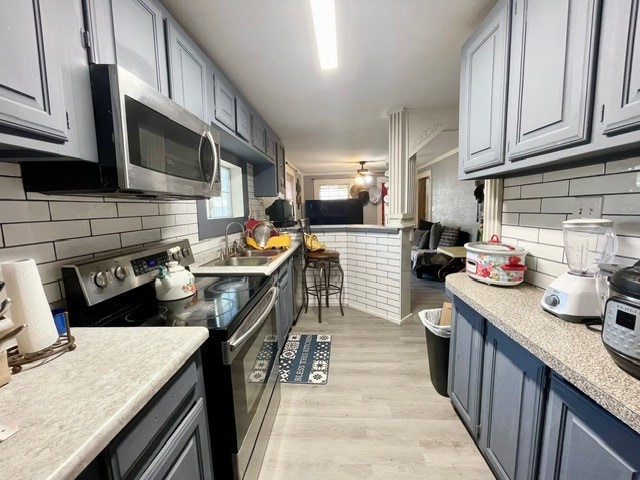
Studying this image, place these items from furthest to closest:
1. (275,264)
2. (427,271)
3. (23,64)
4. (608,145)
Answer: (427,271), (275,264), (608,145), (23,64)

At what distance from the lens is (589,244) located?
1.09 meters

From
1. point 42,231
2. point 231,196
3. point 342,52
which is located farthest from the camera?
point 231,196

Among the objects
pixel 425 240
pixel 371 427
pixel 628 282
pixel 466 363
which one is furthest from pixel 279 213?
pixel 425 240

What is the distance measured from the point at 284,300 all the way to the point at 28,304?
1.76 metres

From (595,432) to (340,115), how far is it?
2.92 meters

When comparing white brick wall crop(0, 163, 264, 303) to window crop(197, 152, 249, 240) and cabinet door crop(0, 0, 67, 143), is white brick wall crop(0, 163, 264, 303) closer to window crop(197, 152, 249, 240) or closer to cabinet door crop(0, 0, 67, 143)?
cabinet door crop(0, 0, 67, 143)

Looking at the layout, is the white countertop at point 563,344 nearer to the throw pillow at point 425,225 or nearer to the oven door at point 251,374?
the oven door at point 251,374

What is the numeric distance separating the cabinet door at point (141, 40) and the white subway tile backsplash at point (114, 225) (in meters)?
0.63

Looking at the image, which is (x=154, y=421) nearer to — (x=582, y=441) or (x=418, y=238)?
(x=582, y=441)

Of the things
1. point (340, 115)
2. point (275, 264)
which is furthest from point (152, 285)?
point (340, 115)

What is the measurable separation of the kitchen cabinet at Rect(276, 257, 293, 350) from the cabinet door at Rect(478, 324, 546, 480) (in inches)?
54.8

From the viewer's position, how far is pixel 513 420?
3.48 ft

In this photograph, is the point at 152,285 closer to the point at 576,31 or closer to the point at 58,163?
the point at 58,163

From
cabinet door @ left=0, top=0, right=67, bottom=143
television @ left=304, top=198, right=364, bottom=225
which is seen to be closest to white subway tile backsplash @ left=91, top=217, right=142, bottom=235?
cabinet door @ left=0, top=0, right=67, bottom=143
